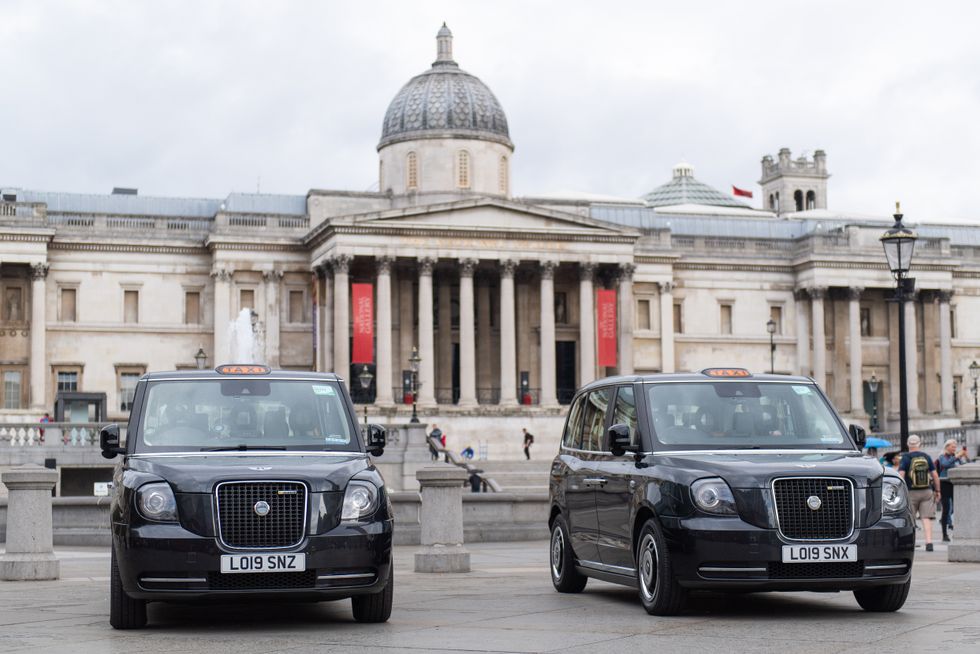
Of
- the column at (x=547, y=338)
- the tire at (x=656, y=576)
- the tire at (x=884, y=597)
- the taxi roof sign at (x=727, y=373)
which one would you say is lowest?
the tire at (x=884, y=597)

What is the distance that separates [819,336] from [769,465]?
65.0 m

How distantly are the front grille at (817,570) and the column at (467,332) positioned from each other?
5406cm

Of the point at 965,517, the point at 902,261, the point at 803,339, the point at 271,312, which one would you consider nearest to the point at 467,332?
the point at 271,312

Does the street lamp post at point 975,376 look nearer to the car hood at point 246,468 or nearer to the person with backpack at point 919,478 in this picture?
the person with backpack at point 919,478

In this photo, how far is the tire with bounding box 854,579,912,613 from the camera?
46.2 feet

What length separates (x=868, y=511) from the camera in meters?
13.6

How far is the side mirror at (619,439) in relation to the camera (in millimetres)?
14719

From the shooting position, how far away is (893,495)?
13883 mm

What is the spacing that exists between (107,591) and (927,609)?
904cm

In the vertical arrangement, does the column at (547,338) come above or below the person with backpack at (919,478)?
above

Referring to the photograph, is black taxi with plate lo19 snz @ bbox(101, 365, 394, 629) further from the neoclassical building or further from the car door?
the neoclassical building

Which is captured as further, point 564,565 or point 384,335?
point 384,335

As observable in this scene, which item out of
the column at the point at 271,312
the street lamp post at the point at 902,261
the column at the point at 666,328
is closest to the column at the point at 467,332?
the column at the point at 271,312

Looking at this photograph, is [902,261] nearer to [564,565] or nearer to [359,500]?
[564,565]
